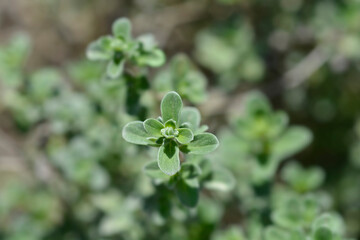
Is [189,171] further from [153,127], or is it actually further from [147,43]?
[147,43]

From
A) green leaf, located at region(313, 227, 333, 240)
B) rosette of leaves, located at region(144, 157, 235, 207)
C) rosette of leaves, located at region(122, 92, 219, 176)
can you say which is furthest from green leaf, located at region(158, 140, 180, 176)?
green leaf, located at region(313, 227, 333, 240)

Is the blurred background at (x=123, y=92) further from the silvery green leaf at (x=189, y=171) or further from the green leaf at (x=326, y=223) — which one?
the green leaf at (x=326, y=223)

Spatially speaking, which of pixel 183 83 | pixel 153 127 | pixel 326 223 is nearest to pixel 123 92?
pixel 183 83

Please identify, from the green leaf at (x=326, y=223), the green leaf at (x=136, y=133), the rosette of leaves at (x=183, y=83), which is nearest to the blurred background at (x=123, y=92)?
the rosette of leaves at (x=183, y=83)

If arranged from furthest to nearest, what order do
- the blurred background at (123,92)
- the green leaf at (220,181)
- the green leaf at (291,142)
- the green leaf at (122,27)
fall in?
the blurred background at (123,92), the green leaf at (291,142), the green leaf at (220,181), the green leaf at (122,27)

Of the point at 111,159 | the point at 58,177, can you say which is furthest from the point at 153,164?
the point at 58,177

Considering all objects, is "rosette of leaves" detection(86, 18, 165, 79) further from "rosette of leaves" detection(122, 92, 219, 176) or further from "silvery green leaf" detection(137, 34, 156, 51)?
"rosette of leaves" detection(122, 92, 219, 176)
